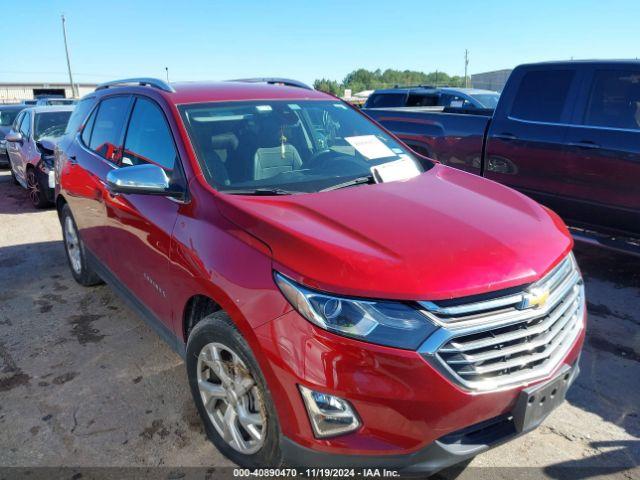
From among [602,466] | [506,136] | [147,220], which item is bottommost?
[602,466]

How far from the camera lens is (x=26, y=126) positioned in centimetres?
923

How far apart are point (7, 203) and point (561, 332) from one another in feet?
31.2

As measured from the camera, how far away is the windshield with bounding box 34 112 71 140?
8.90 metres

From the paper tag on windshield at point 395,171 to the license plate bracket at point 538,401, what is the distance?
1382mm

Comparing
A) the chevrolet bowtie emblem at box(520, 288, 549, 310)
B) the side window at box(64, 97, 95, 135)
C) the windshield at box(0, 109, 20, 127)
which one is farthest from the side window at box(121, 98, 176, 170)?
the windshield at box(0, 109, 20, 127)

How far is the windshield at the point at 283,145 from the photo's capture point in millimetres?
2783

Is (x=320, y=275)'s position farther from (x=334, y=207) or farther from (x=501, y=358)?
(x=501, y=358)

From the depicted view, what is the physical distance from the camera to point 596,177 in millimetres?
4656

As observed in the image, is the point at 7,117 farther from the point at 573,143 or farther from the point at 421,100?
the point at 573,143

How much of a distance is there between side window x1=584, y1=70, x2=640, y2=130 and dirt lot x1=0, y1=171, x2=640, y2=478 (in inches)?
58.4

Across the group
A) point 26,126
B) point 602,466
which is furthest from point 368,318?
point 26,126

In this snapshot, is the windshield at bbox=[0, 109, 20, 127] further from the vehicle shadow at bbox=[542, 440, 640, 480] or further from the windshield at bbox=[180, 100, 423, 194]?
the vehicle shadow at bbox=[542, 440, 640, 480]

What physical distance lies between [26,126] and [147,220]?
788cm

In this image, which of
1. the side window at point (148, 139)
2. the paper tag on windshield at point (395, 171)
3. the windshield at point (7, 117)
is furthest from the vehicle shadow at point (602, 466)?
the windshield at point (7, 117)
